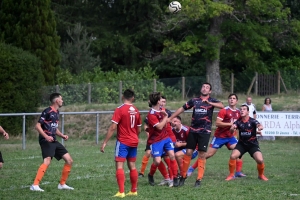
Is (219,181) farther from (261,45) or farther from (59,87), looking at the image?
(261,45)

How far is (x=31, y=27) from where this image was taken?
3198cm

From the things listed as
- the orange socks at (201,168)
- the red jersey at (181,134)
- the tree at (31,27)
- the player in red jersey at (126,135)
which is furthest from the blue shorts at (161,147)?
the tree at (31,27)

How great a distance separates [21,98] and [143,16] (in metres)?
19.9

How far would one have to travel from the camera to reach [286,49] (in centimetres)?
4100

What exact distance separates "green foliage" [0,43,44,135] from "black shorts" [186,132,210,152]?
13476 mm

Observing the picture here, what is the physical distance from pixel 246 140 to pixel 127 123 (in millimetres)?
3519

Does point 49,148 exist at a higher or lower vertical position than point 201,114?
lower

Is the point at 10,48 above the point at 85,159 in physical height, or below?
above

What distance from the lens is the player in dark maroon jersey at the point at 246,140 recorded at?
13.6 metres

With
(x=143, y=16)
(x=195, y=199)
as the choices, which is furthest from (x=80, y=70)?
(x=195, y=199)

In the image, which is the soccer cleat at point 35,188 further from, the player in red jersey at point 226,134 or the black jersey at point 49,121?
the player in red jersey at point 226,134

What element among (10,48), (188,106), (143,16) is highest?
(143,16)

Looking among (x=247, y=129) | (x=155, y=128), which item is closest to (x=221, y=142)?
(x=247, y=129)

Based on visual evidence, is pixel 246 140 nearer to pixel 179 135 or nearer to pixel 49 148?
pixel 179 135
